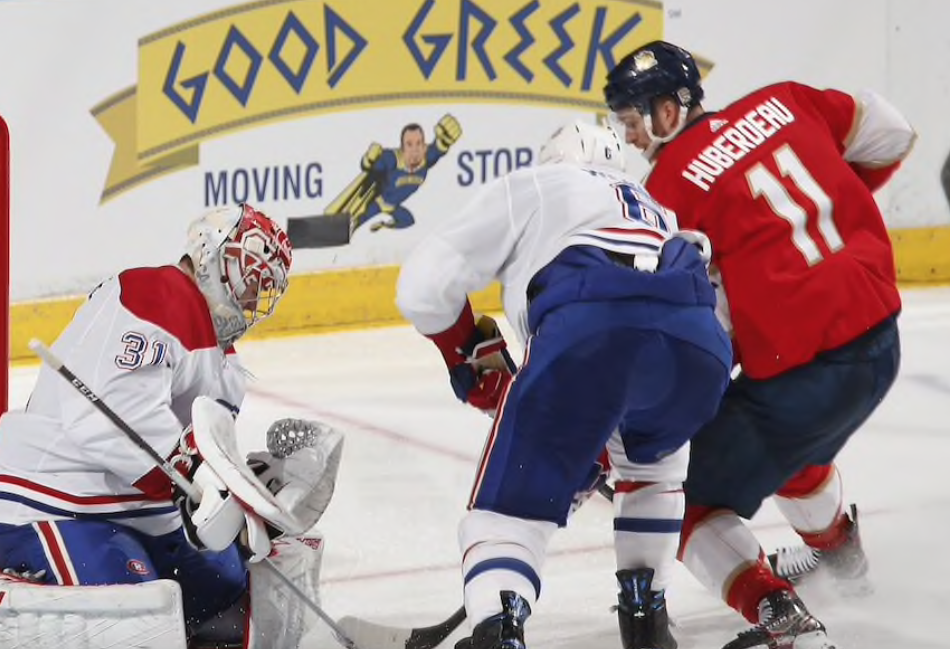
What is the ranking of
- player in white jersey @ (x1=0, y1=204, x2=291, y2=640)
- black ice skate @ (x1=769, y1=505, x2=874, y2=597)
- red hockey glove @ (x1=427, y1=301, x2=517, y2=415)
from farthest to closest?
black ice skate @ (x1=769, y1=505, x2=874, y2=597), red hockey glove @ (x1=427, y1=301, x2=517, y2=415), player in white jersey @ (x1=0, y1=204, x2=291, y2=640)

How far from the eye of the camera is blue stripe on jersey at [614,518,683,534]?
297 cm

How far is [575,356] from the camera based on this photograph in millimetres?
2746

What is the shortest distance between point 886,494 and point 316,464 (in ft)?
5.48

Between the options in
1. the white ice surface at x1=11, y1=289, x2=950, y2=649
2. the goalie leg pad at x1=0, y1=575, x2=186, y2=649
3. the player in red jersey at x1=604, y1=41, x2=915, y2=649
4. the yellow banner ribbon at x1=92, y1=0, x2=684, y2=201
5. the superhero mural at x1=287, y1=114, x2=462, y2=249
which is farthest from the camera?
the superhero mural at x1=287, y1=114, x2=462, y2=249

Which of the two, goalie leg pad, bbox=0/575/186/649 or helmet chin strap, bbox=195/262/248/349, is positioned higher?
helmet chin strap, bbox=195/262/248/349

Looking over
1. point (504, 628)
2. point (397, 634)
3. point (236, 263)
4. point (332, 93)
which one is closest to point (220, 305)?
point (236, 263)

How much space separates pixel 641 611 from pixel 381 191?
10.0 feet

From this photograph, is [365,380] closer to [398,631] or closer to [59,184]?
[59,184]

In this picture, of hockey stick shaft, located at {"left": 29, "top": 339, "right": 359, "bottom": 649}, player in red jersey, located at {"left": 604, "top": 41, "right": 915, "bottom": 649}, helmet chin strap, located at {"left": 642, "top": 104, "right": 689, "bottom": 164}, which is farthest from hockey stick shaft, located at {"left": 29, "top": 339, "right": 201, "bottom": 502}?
helmet chin strap, located at {"left": 642, "top": 104, "right": 689, "bottom": 164}

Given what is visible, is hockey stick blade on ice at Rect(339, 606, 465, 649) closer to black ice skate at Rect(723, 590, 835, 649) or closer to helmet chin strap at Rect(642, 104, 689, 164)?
black ice skate at Rect(723, 590, 835, 649)

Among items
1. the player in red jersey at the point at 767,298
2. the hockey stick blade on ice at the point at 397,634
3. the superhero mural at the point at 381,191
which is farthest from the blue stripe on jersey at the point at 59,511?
the superhero mural at the point at 381,191

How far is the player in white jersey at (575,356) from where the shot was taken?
276 cm

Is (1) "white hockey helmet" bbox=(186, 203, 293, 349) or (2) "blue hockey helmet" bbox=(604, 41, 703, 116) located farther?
(2) "blue hockey helmet" bbox=(604, 41, 703, 116)

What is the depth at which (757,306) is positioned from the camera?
321 cm
